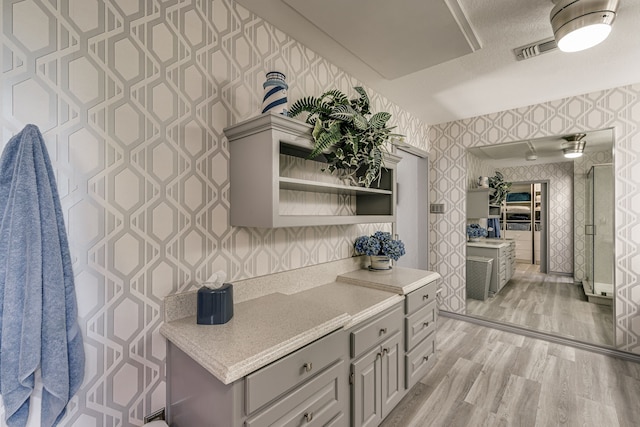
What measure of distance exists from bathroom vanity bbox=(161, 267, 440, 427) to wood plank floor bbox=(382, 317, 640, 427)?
0.28 meters

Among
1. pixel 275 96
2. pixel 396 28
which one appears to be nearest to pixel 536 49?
pixel 396 28

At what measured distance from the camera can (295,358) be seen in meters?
1.16

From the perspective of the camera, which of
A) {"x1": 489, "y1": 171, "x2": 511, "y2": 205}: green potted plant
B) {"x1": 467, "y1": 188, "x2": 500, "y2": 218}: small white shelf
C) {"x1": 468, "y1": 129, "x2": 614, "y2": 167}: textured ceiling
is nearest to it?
{"x1": 468, "y1": 129, "x2": 614, "y2": 167}: textured ceiling

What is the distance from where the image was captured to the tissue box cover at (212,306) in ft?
4.21

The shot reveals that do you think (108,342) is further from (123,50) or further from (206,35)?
(206,35)

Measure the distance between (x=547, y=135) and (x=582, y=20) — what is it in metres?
1.82

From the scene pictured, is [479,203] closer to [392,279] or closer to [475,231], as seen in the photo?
[475,231]

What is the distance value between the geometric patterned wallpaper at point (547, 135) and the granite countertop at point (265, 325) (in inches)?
77.9

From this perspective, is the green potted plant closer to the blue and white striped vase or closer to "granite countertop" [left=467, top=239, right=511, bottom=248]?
"granite countertop" [left=467, top=239, right=511, bottom=248]

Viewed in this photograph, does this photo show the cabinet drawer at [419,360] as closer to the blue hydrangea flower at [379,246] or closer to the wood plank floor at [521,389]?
the wood plank floor at [521,389]

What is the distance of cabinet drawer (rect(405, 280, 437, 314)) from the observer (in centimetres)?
199

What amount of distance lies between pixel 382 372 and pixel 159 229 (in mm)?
1465

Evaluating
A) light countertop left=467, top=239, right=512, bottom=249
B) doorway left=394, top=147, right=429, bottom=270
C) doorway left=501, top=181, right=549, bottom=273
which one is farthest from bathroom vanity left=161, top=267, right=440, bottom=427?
doorway left=501, top=181, right=549, bottom=273

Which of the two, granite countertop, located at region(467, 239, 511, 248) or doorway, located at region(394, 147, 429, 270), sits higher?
doorway, located at region(394, 147, 429, 270)
